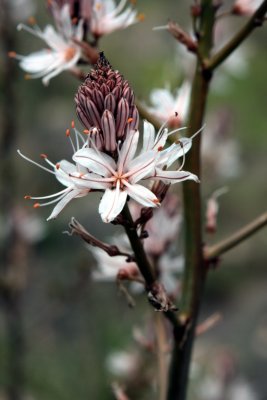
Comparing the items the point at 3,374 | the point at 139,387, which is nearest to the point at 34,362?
the point at 3,374

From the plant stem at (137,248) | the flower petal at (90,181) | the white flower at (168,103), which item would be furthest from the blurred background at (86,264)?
the flower petal at (90,181)

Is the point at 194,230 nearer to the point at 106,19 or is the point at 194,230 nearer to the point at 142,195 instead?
the point at 142,195

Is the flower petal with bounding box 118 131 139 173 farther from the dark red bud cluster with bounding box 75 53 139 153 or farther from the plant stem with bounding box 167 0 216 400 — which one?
the plant stem with bounding box 167 0 216 400

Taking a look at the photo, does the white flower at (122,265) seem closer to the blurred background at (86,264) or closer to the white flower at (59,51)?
the blurred background at (86,264)

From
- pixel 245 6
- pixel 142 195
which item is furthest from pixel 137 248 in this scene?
pixel 245 6

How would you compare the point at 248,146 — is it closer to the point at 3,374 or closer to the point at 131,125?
the point at 3,374

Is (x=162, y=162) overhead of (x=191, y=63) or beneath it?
overhead
